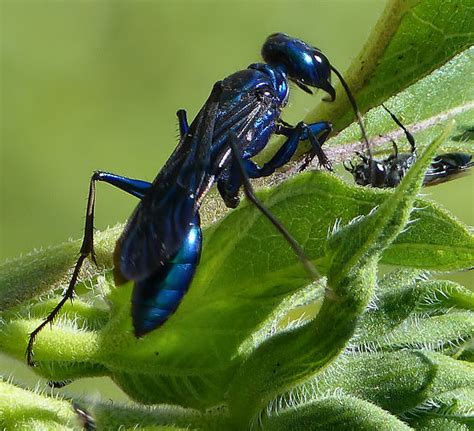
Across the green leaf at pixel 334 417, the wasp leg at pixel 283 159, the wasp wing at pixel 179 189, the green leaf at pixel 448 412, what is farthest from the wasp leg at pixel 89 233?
the green leaf at pixel 448 412

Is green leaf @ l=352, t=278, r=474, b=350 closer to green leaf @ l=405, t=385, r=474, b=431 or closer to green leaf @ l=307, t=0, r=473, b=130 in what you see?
green leaf @ l=405, t=385, r=474, b=431

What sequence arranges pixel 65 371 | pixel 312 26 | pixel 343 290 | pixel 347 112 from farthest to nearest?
pixel 312 26 → pixel 347 112 → pixel 65 371 → pixel 343 290

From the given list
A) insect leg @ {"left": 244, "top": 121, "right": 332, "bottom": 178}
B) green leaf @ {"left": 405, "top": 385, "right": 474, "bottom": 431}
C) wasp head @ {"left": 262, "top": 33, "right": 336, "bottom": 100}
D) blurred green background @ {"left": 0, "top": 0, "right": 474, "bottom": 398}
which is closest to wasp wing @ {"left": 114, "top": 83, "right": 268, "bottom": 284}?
insect leg @ {"left": 244, "top": 121, "right": 332, "bottom": 178}

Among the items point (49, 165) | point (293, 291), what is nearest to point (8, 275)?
point (293, 291)

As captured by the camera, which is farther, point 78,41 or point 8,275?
point 78,41

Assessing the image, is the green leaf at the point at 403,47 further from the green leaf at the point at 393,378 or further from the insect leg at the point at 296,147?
the green leaf at the point at 393,378

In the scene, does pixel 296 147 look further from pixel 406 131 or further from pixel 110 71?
pixel 110 71

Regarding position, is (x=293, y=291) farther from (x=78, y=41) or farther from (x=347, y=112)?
(x=78, y=41)

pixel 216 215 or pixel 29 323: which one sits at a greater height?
pixel 216 215
